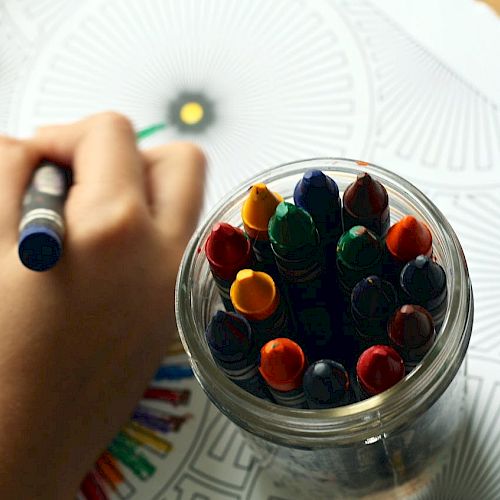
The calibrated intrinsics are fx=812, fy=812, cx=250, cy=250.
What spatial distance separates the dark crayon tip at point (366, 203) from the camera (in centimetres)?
35

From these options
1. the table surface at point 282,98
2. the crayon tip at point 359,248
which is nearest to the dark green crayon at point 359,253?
the crayon tip at point 359,248

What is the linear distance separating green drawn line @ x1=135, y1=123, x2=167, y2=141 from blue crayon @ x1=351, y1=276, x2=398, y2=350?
0.28 meters

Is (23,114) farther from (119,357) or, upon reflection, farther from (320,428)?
(320,428)

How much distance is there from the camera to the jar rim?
0.33m

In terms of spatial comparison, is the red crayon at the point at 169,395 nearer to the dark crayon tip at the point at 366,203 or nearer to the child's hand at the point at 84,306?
the child's hand at the point at 84,306

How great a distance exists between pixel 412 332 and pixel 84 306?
21 centimetres

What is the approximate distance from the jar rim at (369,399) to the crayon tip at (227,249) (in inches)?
1.2

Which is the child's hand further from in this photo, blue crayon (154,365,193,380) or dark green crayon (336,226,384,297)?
dark green crayon (336,226,384,297)

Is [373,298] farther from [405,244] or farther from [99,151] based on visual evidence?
[99,151]

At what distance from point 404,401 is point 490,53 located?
0.31 metres

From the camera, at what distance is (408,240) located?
0.35m

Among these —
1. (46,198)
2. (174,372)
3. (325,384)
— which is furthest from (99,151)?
(325,384)

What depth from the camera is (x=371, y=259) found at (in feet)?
1.12

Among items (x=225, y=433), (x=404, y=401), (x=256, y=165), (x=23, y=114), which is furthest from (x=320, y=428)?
(x=23, y=114)
